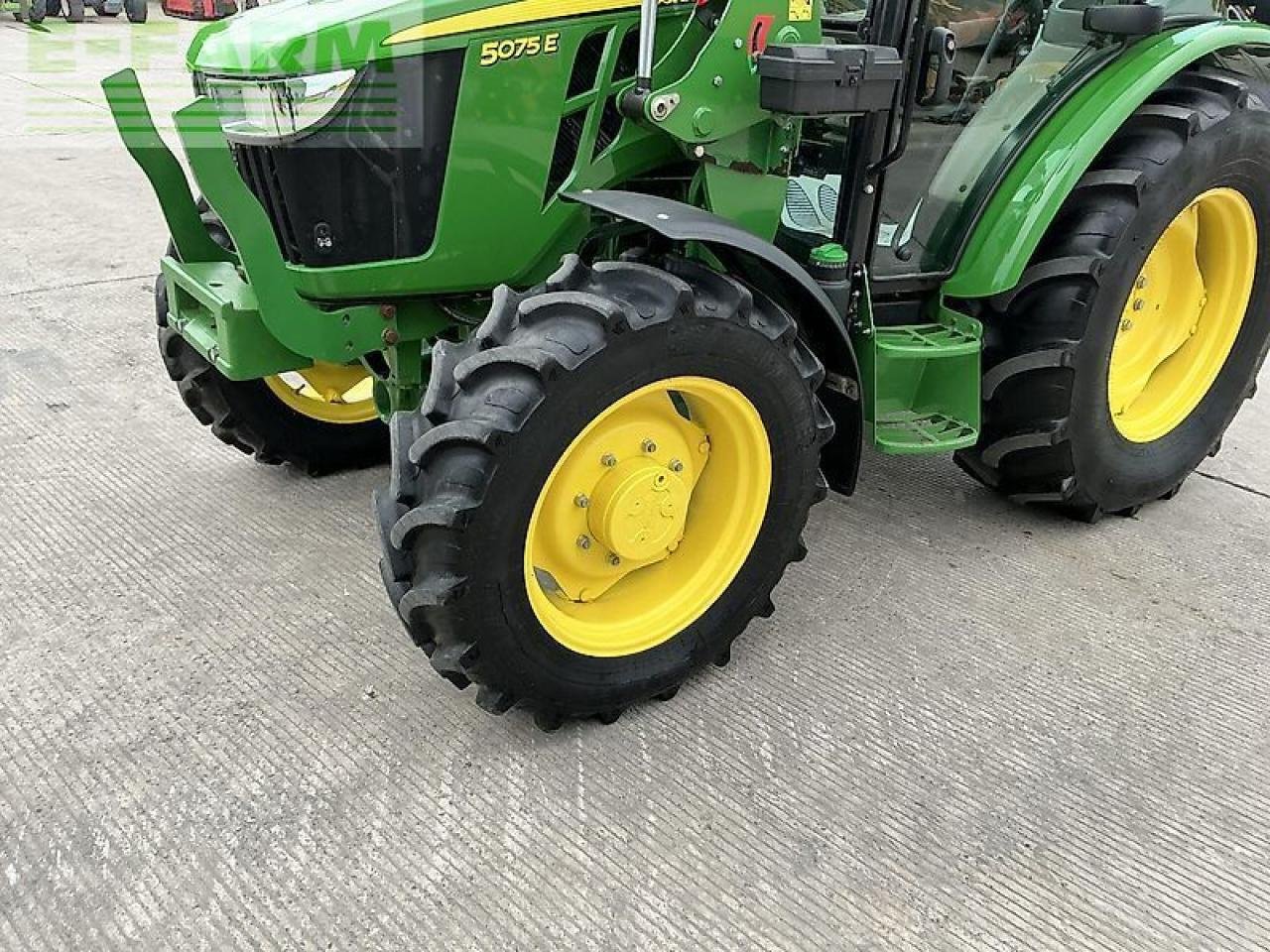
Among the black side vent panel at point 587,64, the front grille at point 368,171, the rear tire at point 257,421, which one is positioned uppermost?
the black side vent panel at point 587,64

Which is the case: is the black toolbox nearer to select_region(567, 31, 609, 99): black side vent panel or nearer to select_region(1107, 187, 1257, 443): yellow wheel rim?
select_region(567, 31, 609, 99): black side vent panel

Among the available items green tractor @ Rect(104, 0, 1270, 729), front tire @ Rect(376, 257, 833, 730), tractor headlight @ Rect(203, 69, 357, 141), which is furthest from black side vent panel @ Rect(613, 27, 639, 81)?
tractor headlight @ Rect(203, 69, 357, 141)

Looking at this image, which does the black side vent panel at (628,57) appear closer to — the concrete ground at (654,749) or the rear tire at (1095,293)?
the rear tire at (1095,293)

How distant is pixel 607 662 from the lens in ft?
7.80

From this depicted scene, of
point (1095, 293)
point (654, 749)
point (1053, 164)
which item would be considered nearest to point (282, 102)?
point (654, 749)

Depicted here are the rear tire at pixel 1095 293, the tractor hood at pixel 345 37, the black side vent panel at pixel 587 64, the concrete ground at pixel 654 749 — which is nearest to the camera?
the concrete ground at pixel 654 749

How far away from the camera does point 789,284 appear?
246 centimetres

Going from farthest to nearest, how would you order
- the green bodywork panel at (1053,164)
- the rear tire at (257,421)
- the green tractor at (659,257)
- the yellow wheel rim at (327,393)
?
the yellow wheel rim at (327,393) < the rear tire at (257,421) < the green bodywork panel at (1053,164) < the green tractor at (659,257)

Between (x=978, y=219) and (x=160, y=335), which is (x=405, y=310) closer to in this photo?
(x=160, y=335)

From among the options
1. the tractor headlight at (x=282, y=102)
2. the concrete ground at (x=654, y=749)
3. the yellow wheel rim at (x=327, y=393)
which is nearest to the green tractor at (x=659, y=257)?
the tractor headlight at (x=282, y=102)

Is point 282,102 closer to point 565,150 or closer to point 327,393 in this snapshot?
point 565,150

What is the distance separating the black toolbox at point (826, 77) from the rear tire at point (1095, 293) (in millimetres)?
774

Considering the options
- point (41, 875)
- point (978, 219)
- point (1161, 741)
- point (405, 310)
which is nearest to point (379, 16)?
point (405, 310)

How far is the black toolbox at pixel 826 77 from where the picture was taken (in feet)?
7.45
